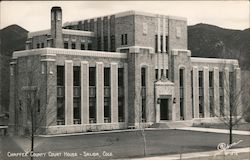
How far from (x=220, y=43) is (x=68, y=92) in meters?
11.3

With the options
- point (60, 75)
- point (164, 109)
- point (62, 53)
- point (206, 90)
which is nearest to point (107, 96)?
point (60, 75)

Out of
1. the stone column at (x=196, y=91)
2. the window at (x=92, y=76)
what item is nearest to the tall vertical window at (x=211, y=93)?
the stone column at (x=196, y=91)

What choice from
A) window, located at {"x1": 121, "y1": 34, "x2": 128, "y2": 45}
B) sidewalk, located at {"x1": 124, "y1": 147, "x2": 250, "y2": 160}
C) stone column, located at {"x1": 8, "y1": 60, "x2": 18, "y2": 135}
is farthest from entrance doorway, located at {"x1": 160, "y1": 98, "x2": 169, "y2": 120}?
sidewalk, located at {"x1": 124, "y1": 147, "x2": 250, "y2": 160}

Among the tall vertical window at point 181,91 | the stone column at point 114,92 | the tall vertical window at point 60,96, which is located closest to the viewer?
the tall vertical window at point 60,96

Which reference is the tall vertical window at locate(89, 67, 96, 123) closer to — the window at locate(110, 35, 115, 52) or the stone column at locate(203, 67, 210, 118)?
the window at locate(110, 35, 115, 52)

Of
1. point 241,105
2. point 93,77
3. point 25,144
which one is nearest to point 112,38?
point 93,77

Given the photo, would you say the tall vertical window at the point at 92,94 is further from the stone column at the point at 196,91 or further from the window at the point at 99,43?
the stone column at the point at 196,91

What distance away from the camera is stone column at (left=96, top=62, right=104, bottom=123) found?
32188 mm

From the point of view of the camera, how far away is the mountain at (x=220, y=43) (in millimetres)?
26013

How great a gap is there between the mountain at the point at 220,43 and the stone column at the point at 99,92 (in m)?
7.13

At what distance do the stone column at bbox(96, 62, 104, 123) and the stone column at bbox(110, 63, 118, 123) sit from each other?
887mm

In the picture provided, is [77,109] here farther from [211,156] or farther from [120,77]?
[211,156]

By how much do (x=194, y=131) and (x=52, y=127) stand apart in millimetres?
9462

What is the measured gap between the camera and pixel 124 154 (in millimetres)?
20094
